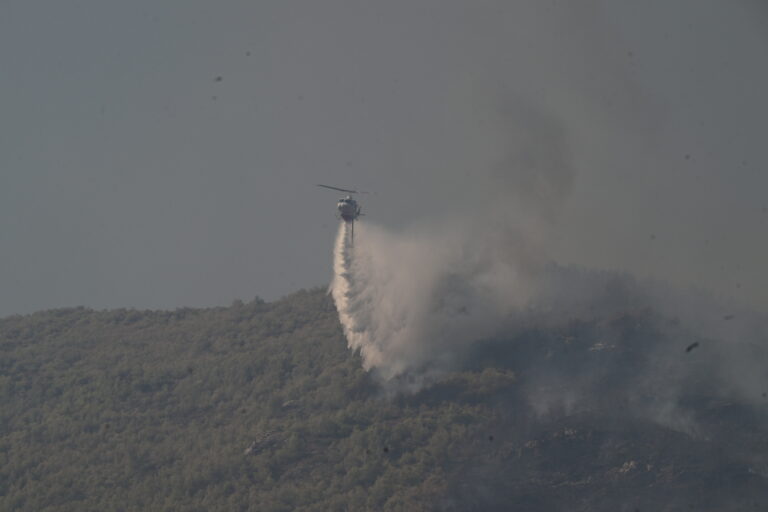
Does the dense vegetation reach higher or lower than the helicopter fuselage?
lower

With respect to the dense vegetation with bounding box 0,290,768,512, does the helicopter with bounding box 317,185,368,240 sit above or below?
above

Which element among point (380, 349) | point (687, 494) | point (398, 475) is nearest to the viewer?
point (687, 494)

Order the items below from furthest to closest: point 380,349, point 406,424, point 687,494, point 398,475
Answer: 1. point 380,349
2. point 406,424
3. point 398,475
4. point 687,494

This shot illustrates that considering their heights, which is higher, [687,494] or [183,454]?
[183,454]

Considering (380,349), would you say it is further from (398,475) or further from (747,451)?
(747,451)

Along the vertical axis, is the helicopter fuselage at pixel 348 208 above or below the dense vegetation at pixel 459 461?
above

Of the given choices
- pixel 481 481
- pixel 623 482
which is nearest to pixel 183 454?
pixel 481 481

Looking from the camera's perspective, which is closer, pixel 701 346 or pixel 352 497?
pixel 352 497

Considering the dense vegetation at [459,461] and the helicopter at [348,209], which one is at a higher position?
the helicopter at [348,209]

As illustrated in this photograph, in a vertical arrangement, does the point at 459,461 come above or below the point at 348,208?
below
